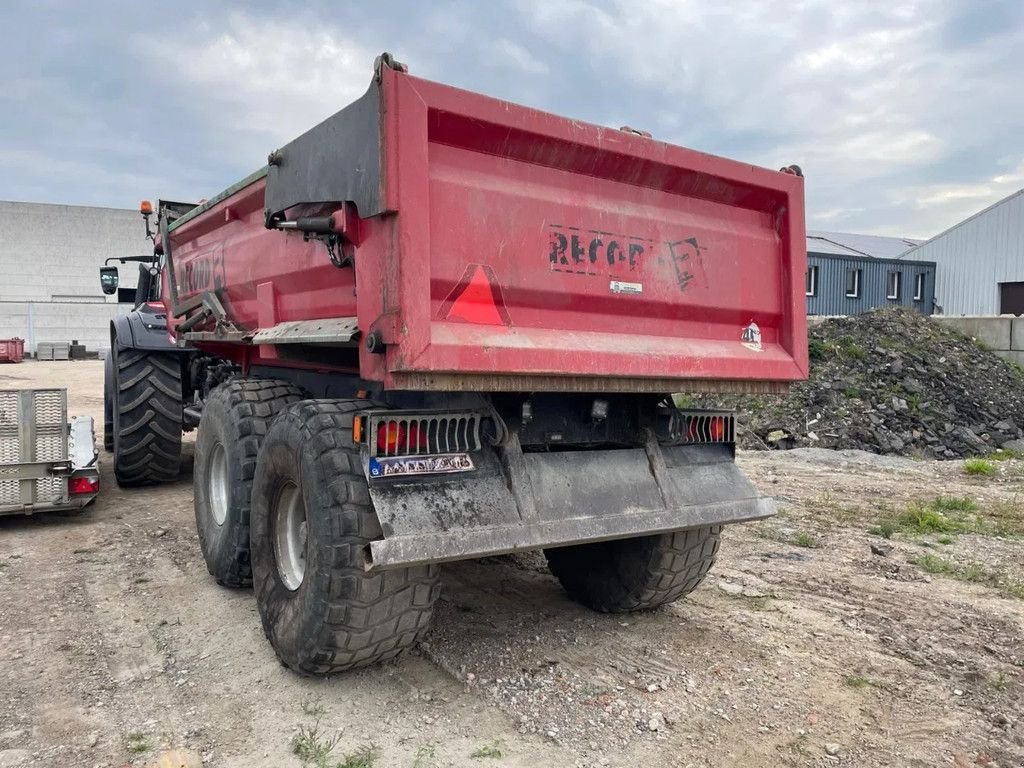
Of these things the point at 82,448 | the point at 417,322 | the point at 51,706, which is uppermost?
the point at 417,322

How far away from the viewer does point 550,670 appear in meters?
3.69

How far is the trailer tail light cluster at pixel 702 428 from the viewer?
161 inches

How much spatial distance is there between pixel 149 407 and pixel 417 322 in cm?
515

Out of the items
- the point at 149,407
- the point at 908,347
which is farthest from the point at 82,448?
the point at 908,347

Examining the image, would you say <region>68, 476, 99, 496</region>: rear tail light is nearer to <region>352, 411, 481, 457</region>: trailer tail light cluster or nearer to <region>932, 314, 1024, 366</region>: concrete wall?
<region>352, 411, 481, 457</region>: trailer tail light cluster

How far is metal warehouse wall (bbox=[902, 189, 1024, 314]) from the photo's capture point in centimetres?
2811

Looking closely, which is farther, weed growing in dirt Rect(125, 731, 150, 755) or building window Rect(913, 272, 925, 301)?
building window Rect(913, 272, 925, 301)

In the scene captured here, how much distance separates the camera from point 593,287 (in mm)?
3488

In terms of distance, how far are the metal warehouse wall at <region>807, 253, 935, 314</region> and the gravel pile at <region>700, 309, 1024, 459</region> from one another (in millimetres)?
12001

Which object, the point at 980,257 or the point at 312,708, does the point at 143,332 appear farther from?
the point at 980,257

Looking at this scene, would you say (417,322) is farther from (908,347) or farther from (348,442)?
(908,347)

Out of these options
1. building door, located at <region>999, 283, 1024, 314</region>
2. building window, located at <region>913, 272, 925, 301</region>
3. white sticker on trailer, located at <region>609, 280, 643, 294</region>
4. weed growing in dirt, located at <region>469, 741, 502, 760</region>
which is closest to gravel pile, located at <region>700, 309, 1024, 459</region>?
white sticker on trailer, located at <region>609, 280, 643, 294</region>

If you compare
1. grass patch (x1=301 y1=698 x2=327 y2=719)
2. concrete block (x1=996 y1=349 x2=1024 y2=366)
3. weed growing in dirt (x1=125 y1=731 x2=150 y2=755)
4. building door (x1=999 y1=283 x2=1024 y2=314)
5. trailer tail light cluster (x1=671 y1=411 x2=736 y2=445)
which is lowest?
weed growing in dirt (x1=125 y1=731 x2=150 y2=755)

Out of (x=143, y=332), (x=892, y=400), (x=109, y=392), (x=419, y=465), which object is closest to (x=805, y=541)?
(x=419, y=465)
